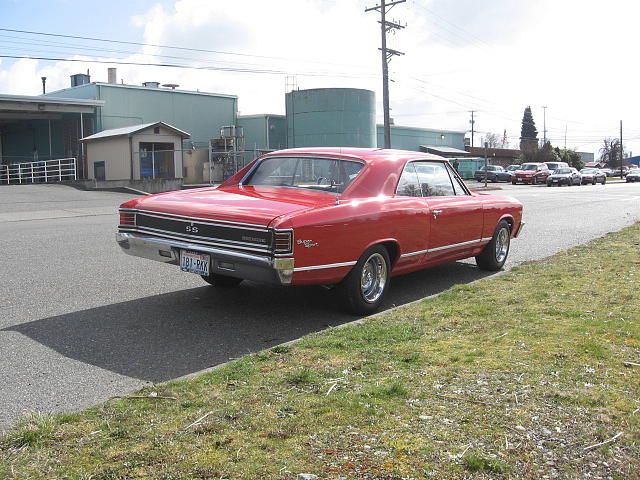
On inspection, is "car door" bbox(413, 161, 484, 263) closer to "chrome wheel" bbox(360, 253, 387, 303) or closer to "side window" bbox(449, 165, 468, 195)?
"side window" bbox(449, 165, 468, 195)

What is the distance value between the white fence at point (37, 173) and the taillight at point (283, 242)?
100ft

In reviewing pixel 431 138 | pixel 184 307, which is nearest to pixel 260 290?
pixel 184 307

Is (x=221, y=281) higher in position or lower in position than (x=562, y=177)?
lower

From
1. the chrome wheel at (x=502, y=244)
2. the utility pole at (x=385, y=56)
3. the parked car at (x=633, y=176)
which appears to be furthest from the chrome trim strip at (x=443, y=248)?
the parked car at (x=633, y=176)

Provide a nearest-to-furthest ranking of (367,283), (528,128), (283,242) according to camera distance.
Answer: (283,242) → (367,283) → (528,128)

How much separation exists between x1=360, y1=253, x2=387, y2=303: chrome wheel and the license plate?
1.47m

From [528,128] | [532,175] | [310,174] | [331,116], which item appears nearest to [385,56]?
[331,116]

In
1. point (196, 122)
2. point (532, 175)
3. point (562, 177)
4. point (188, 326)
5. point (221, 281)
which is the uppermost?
point (196, 122)

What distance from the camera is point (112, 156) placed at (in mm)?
32656

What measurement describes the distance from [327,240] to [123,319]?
1.94 meters

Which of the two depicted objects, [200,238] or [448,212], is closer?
[200,238]

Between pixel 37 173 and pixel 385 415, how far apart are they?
115ft

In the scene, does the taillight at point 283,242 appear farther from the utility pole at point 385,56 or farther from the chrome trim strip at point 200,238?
the utility pole at point 385,56

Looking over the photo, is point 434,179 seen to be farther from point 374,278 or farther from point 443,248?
point 374,278
